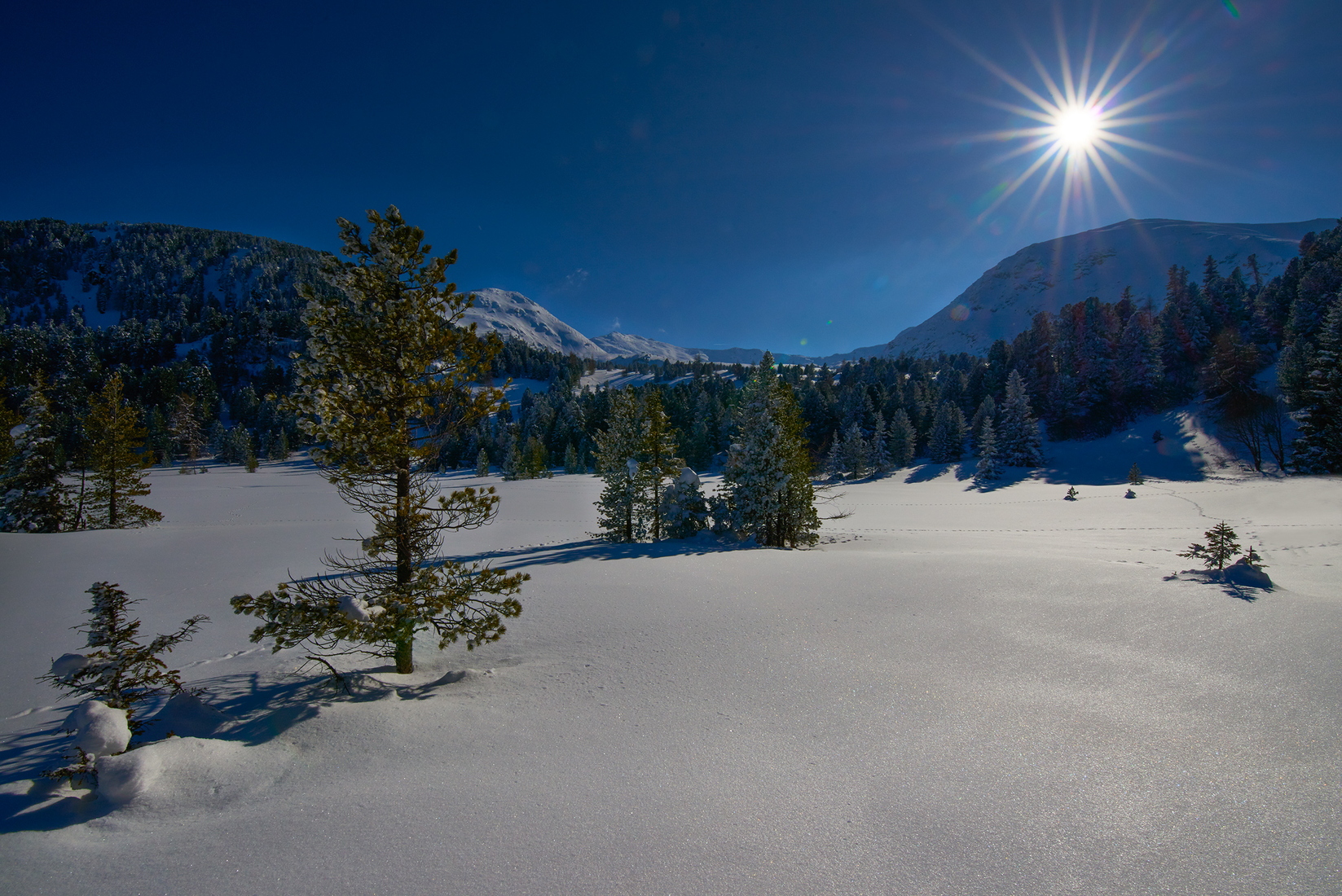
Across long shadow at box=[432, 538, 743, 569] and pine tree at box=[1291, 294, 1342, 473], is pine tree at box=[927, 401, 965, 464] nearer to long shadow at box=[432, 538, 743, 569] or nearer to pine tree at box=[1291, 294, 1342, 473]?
pine tree at box=[1291, 294, 1342, 473]

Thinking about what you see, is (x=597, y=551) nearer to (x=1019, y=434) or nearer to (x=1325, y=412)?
(x=1325, y=412)

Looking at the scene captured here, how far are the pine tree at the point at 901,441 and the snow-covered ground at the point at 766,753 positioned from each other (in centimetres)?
4845

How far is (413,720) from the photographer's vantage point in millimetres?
4988

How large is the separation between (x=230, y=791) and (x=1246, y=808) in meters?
7.51

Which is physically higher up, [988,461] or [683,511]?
[988,461]

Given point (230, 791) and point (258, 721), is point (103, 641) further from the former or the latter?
point (230, 791)

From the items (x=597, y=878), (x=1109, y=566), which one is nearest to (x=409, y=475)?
(x=597, y=878)

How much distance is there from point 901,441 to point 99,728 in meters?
61.5

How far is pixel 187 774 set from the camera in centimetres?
371

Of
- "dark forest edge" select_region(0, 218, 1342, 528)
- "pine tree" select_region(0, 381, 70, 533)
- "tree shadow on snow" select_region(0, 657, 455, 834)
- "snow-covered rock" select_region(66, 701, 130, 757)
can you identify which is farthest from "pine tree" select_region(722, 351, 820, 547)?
"pine tree" select_region(0, 381, 70, 533)

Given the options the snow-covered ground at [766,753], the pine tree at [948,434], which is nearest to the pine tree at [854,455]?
the pine tree at [948,434]

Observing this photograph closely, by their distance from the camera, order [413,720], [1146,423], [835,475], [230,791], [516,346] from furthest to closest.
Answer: [516,346] < [835,475] < [1146,423] < [413,720] < [230,791]

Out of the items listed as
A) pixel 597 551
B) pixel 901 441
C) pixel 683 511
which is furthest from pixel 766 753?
pixel 901 441

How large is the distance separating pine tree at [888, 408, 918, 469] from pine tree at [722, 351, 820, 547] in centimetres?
4184
